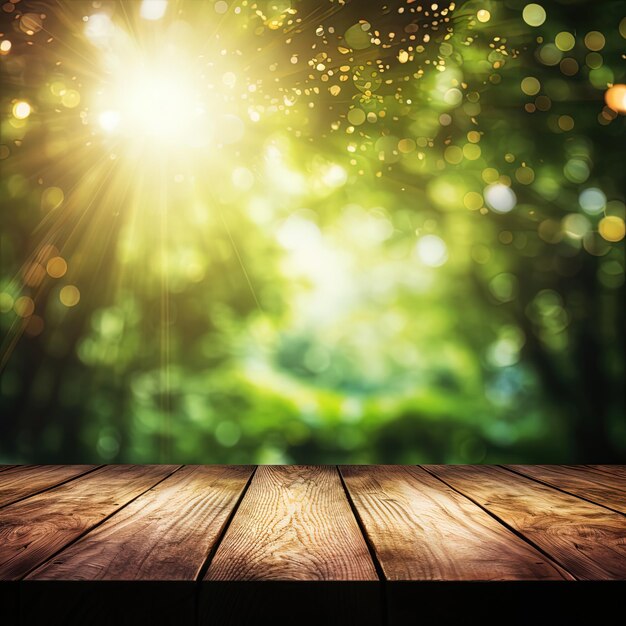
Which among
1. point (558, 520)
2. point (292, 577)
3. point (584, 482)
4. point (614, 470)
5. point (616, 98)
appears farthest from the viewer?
point (616, 98)

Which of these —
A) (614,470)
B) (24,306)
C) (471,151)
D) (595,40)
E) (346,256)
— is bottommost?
(614,470)

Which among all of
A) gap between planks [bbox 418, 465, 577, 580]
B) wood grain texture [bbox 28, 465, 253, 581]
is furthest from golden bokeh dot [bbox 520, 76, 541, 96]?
wood grain texture [bbox 28, 465, 253, 581]

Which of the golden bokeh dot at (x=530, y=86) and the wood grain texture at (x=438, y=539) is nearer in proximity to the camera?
the wood grain texture at (x=438, y=539)

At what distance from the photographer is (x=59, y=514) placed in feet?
3.75

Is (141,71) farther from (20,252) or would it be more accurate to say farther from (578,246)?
(578,246)

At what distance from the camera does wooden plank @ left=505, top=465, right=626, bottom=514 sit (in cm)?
132

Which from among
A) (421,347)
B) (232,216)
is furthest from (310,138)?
(421,347)

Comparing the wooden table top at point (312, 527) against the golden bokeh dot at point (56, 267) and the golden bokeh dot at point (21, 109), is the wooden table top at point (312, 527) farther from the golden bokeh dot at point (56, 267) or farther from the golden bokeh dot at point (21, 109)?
the golden bokeh dot at point (21, 109)

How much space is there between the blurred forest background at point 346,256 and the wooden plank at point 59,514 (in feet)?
1.82

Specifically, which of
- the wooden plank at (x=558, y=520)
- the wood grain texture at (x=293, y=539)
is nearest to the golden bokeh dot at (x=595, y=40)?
the wooden plank at (x=558, y=520)

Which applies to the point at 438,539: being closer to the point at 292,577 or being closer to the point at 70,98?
the point at 292,577

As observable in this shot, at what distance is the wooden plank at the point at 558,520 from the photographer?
32.4 inches

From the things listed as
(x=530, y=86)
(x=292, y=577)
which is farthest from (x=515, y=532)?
(x=530, y=86)

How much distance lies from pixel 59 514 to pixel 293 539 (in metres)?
0.49
